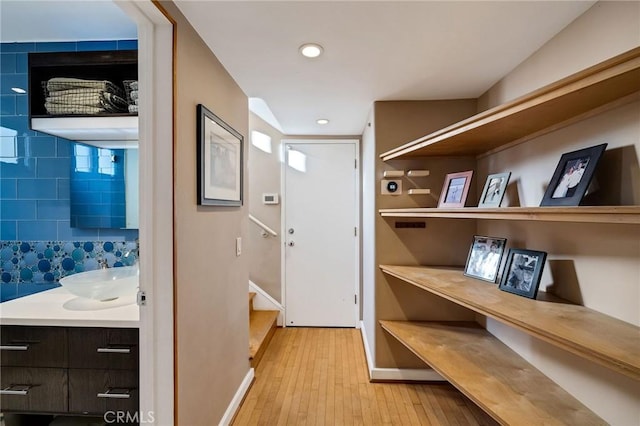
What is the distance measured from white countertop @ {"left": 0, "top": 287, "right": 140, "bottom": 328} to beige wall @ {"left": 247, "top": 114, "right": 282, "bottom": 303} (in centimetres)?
183

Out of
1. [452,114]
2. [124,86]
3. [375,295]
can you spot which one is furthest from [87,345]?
[452,114]

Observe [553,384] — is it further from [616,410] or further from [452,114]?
[452,114]

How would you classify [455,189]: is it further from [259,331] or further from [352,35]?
[259,331]

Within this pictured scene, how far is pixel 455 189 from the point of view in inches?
76.9

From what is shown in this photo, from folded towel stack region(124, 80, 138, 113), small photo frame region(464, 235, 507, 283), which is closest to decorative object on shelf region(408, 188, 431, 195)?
small photo frame region(464, 235, 507, 283)

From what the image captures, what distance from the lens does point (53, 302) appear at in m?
1.45

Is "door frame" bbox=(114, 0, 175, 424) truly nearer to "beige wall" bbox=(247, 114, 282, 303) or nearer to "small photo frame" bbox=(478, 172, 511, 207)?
"small photo frame" bbox=(478, 172, 511, 207)

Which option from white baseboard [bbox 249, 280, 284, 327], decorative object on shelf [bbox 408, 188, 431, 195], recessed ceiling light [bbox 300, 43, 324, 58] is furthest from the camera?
white baseboard [bbox 249, 280, 284, 327]

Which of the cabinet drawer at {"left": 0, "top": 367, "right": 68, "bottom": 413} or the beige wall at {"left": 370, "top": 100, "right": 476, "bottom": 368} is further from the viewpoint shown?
the beige wall at {"left": 370, "top": 100, "right": 476, "bottom": 368}

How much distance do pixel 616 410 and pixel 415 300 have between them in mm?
1217

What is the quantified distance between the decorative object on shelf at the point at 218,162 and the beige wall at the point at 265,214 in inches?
53.8

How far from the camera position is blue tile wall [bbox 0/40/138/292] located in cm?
169

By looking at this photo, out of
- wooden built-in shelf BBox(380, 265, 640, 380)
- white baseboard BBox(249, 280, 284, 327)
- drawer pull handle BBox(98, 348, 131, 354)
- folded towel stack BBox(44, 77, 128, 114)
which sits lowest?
white baseboard BBox(249, 280, 284, 327)

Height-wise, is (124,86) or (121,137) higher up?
(124,86)
